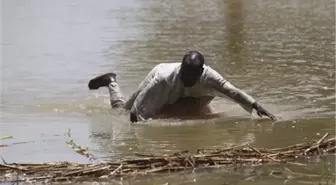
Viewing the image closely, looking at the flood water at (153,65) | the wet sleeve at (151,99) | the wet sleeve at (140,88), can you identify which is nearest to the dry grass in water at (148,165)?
the flood water at (153,65)

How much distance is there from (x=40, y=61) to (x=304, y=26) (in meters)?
6.55

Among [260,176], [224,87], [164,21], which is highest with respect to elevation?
[164,21]

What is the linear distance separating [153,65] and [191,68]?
4479mm

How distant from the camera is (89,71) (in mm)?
12227

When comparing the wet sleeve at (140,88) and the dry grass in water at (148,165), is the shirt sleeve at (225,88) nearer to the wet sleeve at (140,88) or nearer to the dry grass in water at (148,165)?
the wet sleeve at (140,88)

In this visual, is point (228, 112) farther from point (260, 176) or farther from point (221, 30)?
point (221, 30)

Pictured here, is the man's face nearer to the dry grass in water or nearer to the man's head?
the man's head

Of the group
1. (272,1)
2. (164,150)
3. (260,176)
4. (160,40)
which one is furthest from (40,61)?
(272,1)

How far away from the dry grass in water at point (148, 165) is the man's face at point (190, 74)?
67.8 inches

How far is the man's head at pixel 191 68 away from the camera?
801 cm

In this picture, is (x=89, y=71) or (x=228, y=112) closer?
(x=228, y=112)

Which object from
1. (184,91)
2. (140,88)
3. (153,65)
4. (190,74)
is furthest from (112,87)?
(153,65)

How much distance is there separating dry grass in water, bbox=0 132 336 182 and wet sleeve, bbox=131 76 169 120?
1943 mm

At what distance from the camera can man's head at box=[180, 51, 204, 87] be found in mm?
8008
